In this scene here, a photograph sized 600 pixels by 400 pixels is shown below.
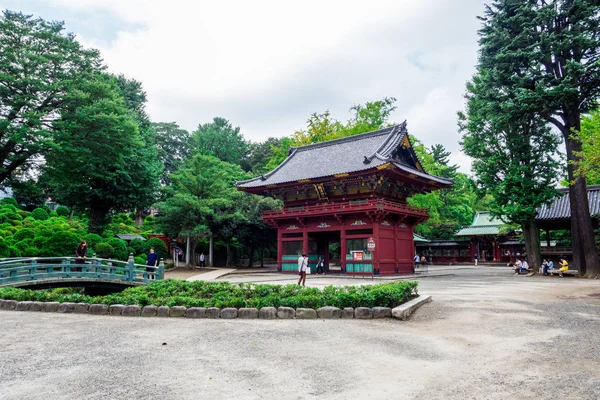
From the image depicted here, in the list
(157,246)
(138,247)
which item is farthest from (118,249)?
(157,246)

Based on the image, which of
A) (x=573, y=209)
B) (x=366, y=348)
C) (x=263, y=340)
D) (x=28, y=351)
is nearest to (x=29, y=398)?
(x=28, y=351)

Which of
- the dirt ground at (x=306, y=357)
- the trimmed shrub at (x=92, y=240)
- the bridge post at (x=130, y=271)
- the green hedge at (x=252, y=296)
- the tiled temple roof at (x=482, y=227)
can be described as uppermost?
the tiled temple roof at (x=482, y=227)

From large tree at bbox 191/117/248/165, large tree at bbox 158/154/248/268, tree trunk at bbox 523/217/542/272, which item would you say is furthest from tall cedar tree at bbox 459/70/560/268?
large tree at bbox 191/117/248/165

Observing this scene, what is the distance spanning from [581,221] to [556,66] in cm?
966

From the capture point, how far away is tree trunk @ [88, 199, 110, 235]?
36156 millimetres

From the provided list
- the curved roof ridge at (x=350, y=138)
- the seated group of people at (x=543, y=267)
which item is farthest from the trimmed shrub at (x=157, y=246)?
the seated group of people at (x=543, y=267)

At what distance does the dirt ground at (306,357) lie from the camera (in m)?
5.07

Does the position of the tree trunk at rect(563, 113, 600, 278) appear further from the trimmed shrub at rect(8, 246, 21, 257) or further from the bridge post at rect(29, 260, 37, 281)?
the trimmed shrub at rect(8, 246, 21, 257)

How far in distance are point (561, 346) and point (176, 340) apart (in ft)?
23.7

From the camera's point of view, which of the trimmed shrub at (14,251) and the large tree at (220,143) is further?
the large tree at (220,143)

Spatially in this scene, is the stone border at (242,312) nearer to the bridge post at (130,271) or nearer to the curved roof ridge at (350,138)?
the bridge post at (130,271)

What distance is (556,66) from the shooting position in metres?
24.8

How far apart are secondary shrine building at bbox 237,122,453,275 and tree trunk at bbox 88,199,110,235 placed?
44.2 feet

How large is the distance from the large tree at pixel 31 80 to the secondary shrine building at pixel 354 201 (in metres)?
14.3
